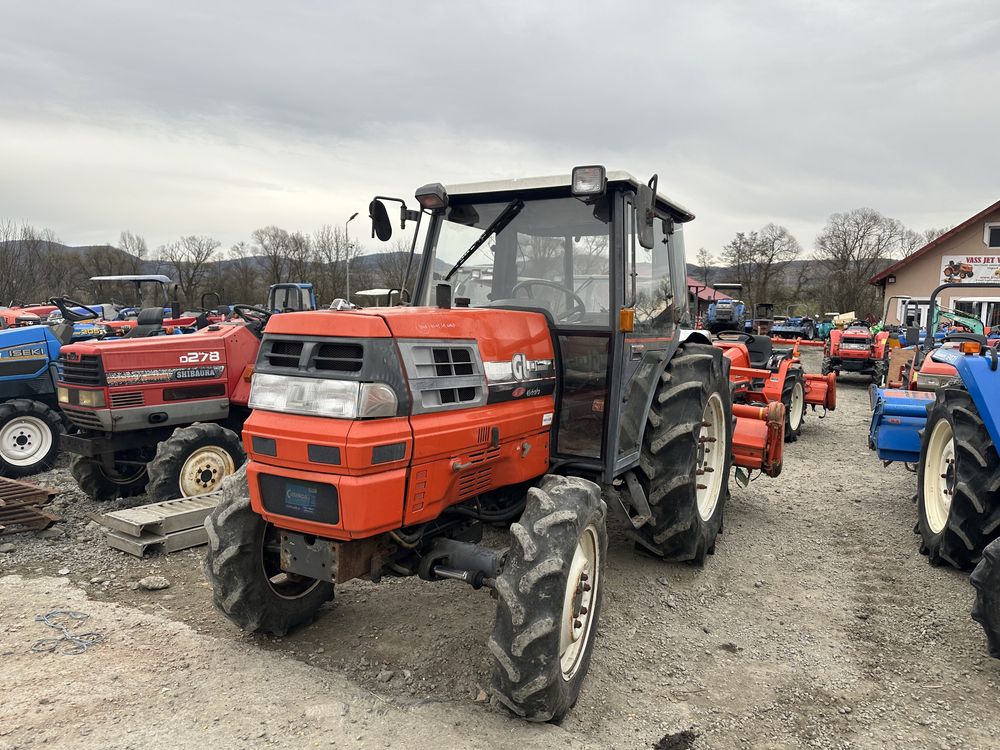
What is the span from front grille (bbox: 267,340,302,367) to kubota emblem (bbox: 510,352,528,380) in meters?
1.02

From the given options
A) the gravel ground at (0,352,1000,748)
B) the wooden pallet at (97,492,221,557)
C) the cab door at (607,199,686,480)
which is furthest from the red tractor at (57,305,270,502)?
the cab door at (607,199,686,480)

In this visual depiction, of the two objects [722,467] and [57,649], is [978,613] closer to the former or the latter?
[722,467]

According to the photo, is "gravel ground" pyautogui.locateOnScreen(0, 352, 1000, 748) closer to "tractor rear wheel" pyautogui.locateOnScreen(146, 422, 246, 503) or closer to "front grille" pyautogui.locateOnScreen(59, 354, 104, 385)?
"tractor rear wheel" pyautogui.locateOnScreen(146, 422, 246, 503)

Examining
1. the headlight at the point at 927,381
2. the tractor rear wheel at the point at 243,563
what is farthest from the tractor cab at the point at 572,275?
the headlight at the point at 927,381

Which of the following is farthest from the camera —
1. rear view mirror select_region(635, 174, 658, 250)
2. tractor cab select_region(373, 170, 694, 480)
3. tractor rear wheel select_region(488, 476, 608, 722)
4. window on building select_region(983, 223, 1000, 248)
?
window on building select_region(983, 223, 1000, 248)

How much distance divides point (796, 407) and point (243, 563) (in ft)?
26.7

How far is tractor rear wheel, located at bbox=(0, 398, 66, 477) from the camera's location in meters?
7.10

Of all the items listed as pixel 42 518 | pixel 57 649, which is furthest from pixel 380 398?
pixel 42 518

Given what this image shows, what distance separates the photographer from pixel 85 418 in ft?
19.1

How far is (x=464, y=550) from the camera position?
126 inches

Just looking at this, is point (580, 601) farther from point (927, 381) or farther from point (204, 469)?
point (927, 381)

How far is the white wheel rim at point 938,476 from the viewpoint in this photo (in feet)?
16.0

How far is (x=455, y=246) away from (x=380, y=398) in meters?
1.69

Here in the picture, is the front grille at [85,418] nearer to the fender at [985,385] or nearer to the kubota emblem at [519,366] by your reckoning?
the kubota emblem at [519,366]
